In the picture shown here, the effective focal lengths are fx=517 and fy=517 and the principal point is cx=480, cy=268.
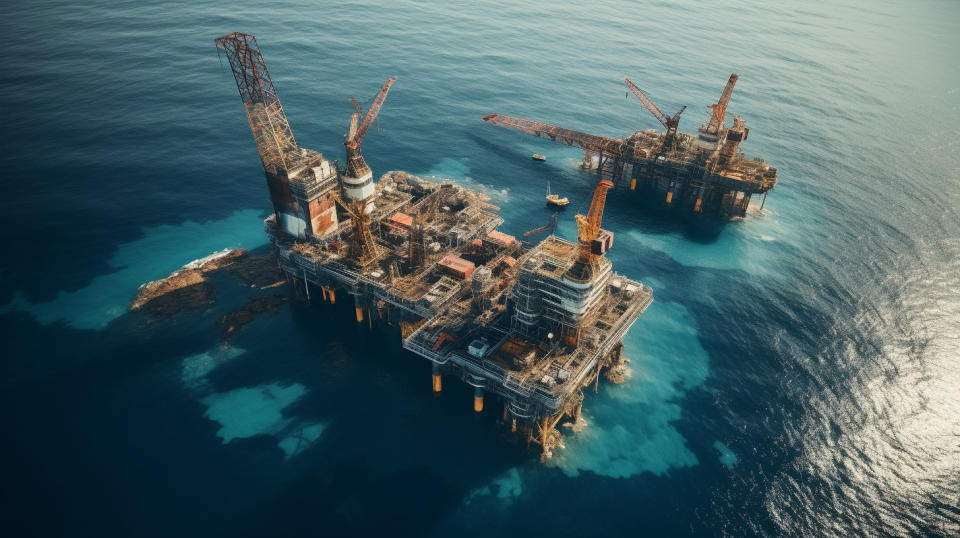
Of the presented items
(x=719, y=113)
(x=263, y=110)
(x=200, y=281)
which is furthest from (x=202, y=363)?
(x=719, y=113)

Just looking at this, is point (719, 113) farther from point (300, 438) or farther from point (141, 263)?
point (141, 263)

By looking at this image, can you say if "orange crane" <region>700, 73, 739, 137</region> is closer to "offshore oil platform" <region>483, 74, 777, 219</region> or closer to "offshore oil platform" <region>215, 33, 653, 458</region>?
"offshore oil platform" <region>483, 74, 777, 219</region>

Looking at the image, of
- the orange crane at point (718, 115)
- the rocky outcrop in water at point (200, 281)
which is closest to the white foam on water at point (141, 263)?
the rocky outcrop in water at point (200, 281)

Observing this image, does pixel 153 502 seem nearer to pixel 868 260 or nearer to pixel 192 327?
pixel 192 327

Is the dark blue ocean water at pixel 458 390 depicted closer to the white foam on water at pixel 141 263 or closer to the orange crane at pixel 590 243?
the white foam on water at pixel 141 263

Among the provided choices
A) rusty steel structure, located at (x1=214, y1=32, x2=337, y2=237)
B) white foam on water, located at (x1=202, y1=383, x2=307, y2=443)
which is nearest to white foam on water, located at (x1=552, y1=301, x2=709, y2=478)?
white foam on water, located at (x1=202, y1=383, x2=307, y2=443)
